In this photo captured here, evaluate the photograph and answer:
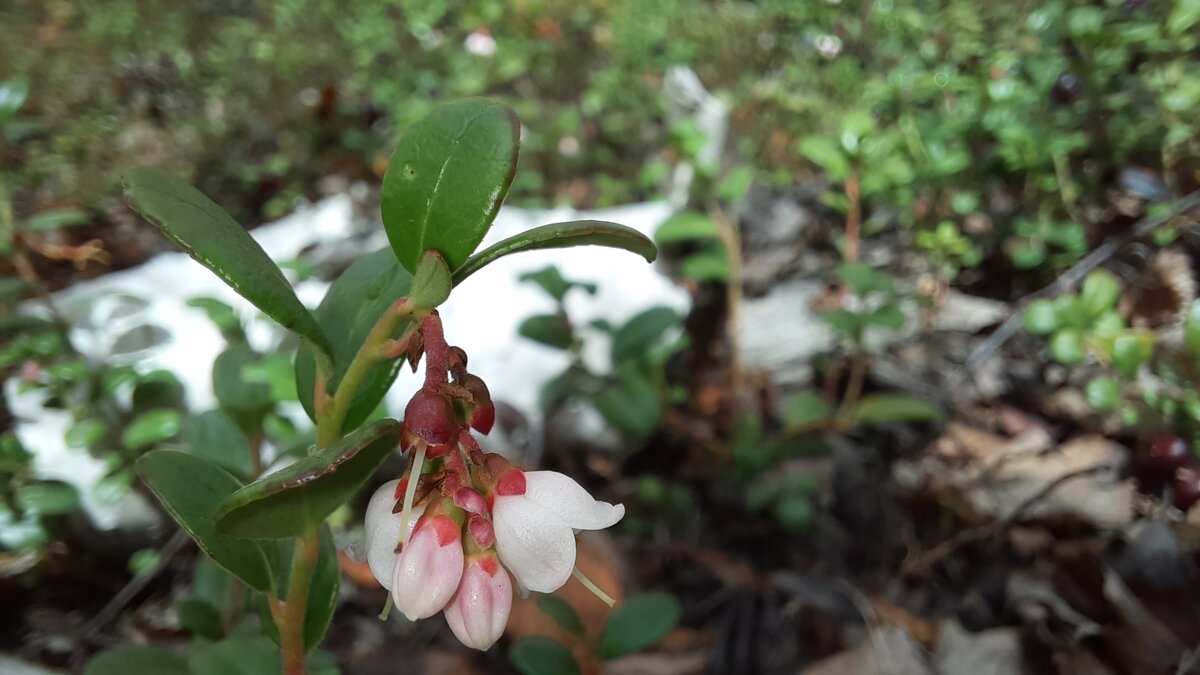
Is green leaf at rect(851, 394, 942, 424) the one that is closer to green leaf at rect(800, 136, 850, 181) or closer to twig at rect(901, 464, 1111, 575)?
twig at rect(901, 464, 1111, 575)

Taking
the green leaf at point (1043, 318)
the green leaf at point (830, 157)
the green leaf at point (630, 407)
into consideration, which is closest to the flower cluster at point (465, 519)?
the green leaf at point (630, 407)

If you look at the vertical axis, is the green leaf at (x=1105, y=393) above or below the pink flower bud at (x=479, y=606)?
below

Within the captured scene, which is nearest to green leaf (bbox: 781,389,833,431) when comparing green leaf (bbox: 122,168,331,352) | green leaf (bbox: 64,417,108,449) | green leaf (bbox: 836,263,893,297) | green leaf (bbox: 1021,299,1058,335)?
green leaf (bbox: 836,263,893,297)

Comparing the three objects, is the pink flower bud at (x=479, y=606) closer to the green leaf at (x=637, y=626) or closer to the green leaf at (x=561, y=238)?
the green leaf at (x=561, y=238)

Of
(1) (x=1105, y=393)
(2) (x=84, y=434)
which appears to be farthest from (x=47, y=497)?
(1) (x=1105, y=393)

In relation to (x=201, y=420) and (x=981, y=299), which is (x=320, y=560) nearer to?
(x=201, y=420)
